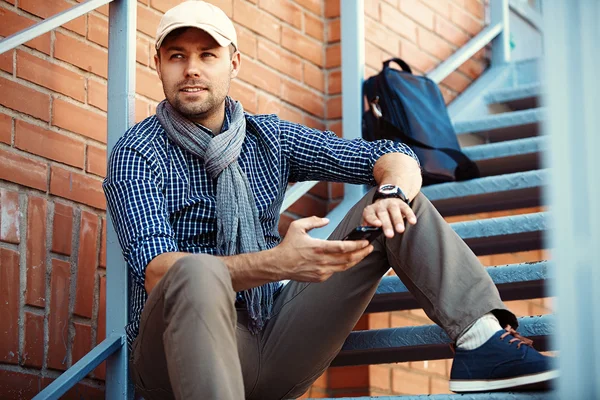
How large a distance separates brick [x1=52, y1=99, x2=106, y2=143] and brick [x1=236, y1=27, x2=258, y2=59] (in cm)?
72

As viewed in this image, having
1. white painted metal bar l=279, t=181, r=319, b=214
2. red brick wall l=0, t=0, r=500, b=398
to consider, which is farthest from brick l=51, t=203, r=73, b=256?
white painted metal bar l=279, t=181, r=319, b=214

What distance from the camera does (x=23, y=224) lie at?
2363mm

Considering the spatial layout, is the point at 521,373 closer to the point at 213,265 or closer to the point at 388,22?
the point at 213,265

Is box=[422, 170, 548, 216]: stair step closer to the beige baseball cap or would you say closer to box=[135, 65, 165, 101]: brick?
box=[135, 65, 165, 101]: brick

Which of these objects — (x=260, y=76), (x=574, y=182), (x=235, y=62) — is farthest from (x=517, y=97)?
(x=574, y=182)

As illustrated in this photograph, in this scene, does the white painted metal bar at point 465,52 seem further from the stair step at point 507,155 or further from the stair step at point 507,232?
the stair step at point 507,232

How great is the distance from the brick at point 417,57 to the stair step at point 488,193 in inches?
33.8

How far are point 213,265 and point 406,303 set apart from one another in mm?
1096

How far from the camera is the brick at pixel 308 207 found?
3.35 m

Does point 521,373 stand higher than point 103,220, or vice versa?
point 103,220

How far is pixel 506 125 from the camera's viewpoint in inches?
143

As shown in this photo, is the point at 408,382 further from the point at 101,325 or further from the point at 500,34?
the point at 500,34

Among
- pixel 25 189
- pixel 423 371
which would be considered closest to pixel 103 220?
pixel 25 189

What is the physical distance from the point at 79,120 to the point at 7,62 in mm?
274
